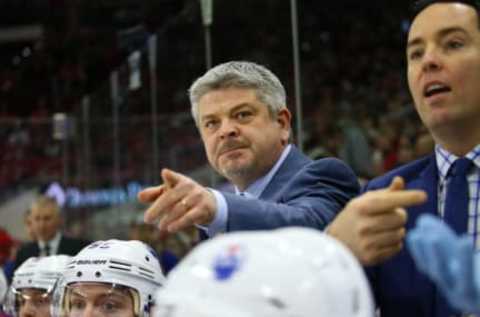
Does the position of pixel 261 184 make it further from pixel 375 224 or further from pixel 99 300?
pixel 375 224

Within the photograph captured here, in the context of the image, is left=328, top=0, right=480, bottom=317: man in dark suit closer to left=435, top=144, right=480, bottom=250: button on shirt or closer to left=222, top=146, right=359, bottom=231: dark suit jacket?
left=435, top=144, right=480, bottom=250: button on shirt

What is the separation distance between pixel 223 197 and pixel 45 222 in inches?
139

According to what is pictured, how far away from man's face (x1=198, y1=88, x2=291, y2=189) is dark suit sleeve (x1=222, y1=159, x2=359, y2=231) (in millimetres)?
74

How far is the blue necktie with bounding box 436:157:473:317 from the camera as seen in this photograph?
4.20 ft

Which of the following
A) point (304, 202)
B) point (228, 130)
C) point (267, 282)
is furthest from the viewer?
point (228, 130)

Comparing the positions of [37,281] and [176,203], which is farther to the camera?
[37,281]

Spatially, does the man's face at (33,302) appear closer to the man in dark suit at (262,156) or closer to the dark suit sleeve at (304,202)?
the man in dark suit at (262,156)

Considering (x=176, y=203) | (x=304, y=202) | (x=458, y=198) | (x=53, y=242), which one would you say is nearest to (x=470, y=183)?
(x=458, y=198)

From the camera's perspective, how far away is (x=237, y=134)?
1669 mm

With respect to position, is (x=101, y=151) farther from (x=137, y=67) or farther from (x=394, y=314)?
(x=394, y=314)

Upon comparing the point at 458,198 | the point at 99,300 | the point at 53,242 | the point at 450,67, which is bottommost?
the point at 53,242

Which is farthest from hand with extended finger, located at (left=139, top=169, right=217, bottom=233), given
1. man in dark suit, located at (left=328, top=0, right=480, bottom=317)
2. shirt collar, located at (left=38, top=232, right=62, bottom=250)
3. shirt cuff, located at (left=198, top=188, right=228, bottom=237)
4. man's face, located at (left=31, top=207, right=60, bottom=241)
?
man's face, located at (left=31, top=207, right=60, bottom=241)

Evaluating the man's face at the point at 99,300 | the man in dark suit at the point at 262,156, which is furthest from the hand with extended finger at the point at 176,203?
the man's face at the point at 99,300

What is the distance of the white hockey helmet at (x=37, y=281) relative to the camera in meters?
2.51
